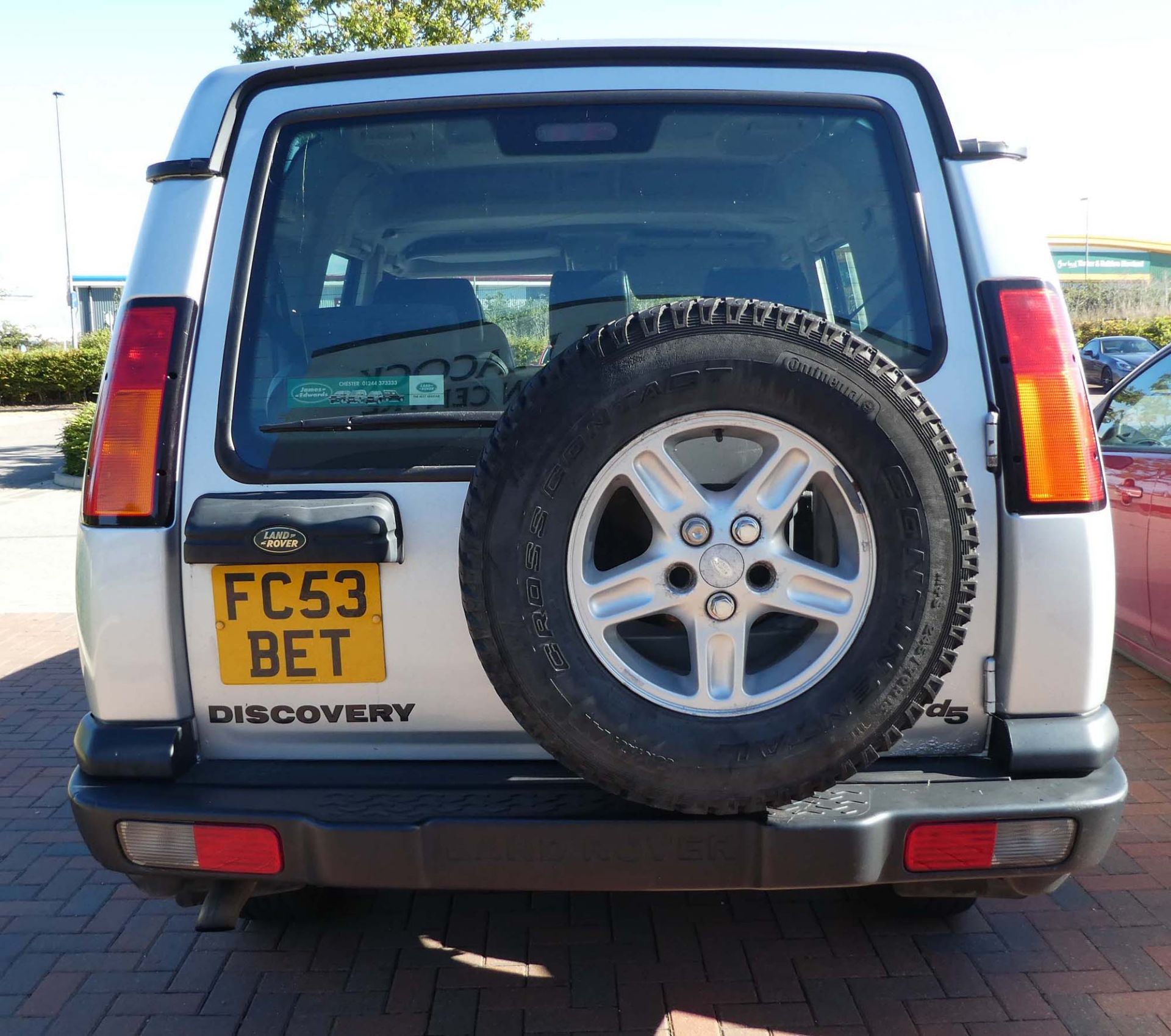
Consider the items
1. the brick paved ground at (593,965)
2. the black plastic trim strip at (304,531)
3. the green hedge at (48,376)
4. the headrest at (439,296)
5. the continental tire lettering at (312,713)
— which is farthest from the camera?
the green hedge at (48,376)

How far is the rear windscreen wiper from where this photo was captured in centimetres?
213

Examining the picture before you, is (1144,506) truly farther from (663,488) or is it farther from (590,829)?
(590,829)

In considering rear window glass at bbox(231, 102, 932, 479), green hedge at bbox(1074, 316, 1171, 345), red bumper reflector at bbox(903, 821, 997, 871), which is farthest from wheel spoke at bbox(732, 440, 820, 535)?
green hedge at bbox(1074, 316, 1171, 345)

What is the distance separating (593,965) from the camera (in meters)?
2.65

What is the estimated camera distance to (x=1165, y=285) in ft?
159

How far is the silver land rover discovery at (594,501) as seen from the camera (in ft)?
6.01

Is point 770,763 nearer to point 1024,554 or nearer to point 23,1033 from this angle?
point 1024,554

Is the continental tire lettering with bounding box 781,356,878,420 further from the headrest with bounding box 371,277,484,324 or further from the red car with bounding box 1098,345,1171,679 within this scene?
the red car with bounding box 1098,345,1171,679

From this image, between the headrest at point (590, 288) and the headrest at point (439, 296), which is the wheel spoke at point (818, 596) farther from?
the headrest at point (439, 296)

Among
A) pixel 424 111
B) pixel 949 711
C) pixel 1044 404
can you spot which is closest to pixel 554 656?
pixel 949 711

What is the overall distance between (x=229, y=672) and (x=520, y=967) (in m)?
1.15

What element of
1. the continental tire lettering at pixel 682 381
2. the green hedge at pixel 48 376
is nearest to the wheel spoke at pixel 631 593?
the continental tire lettering at pixel 682 381

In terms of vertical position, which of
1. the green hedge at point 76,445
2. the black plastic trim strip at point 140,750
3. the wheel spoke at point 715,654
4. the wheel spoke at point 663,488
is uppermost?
the wheel spoke at point 663,488

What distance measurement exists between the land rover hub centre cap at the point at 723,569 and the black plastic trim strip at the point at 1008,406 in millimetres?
398
